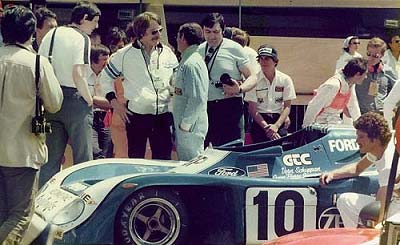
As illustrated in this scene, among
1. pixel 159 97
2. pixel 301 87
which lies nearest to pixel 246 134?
pixel 159 97

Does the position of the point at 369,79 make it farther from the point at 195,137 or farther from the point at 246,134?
the point at 195,137

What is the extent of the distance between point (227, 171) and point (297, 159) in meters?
0.58

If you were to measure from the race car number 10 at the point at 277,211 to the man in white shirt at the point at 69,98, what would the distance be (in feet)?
6.64

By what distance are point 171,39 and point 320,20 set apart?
250 cm

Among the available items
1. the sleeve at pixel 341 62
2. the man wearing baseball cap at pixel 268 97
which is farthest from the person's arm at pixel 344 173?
the sleeve at pixel 341 62

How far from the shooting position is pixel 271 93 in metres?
10.5

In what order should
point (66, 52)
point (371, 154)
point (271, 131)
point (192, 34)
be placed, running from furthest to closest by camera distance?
point (271, 131) < point (192, 34) < point (66, 52) < point (371, 154)

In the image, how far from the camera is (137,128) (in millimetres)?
9578

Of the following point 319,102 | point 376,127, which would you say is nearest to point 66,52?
point 319,102

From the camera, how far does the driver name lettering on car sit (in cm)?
811

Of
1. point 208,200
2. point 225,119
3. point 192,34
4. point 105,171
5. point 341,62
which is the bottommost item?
point 208,200

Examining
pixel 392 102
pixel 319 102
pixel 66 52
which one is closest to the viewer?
pixel 392 102

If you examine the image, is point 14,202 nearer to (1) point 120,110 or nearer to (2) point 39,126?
(2) point 39,126

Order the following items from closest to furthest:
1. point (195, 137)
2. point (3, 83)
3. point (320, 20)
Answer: point (3, 83), point (195, 137), point (320, 20)
